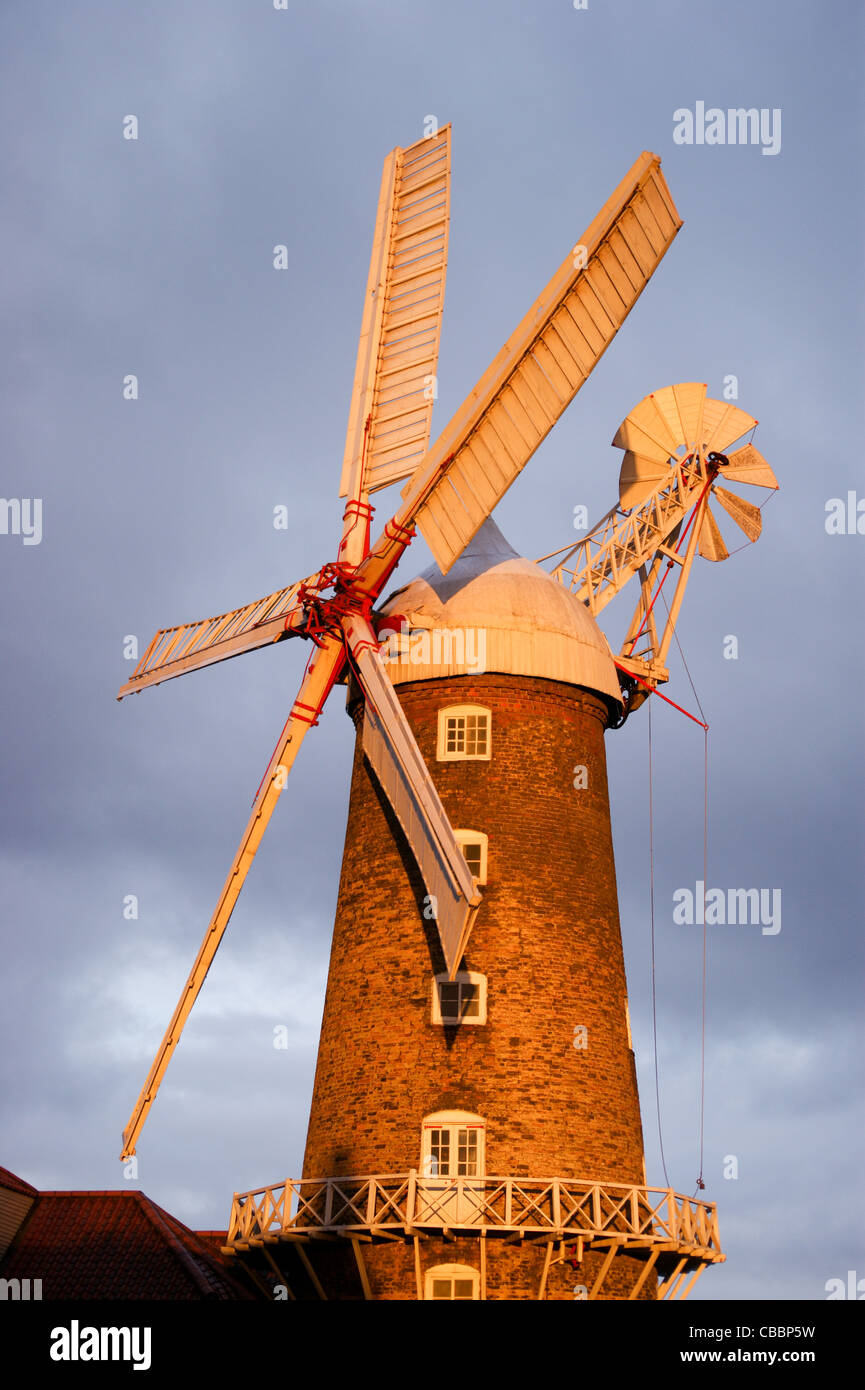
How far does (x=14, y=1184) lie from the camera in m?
34.9

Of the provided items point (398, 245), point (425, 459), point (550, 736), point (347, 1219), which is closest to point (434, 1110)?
point (347, 1219)

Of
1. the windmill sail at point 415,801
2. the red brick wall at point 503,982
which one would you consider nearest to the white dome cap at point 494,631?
the red brick wall at point 503,982

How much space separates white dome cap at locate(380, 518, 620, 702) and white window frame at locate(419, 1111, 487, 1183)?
8.11m

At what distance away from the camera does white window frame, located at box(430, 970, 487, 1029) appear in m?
29.4

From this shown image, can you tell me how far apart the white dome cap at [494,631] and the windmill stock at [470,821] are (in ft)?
0.19

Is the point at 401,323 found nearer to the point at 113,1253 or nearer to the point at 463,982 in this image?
the point at 463,982

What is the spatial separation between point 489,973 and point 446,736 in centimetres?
464

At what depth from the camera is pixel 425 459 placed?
31875 mm

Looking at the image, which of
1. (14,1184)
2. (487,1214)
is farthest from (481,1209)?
(14,1184)

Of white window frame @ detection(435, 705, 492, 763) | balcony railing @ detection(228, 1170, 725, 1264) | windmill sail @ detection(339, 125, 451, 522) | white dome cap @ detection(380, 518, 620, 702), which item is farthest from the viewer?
windmill sail @ detection(339, 125, 451, 522)

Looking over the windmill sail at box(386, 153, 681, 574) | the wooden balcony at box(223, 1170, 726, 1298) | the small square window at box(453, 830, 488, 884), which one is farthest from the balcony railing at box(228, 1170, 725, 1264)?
the windmill sail at box(386, 153, 681, 574)

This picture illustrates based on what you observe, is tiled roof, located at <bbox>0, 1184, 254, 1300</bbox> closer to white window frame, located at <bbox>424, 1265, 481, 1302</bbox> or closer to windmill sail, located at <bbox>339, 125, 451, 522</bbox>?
white window frame, located at <bbox>424, 1265, 481, 1302</bbox>
